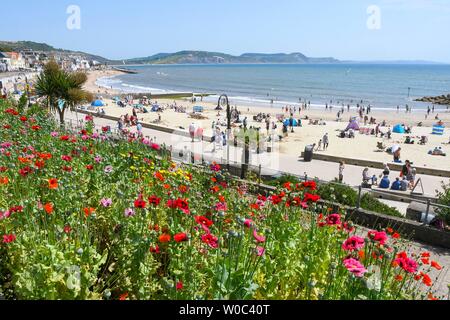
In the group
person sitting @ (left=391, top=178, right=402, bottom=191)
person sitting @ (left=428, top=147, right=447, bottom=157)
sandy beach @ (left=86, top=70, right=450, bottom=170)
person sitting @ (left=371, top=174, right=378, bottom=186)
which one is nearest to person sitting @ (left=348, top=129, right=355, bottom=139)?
sandy beach @ (left=86, top=70, right=450, bottom=170)

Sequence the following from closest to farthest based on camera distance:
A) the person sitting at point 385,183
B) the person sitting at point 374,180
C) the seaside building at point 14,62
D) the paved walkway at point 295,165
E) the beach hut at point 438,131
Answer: the person sitting at point 385,183
the person sitting at point 374,180
the paved walkway at point 295,165
the beach hut at point 438,131
the seaside building at point 14,62

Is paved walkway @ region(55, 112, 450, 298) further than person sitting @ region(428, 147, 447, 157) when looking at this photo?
No

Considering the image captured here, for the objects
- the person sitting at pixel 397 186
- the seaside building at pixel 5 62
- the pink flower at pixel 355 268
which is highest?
the seaside building at pixel 5 62

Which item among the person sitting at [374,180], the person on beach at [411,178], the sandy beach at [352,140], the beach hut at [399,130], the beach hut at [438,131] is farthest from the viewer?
the beach hut at [399,130]

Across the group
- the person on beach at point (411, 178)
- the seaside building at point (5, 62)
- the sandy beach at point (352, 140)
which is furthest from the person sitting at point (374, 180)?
the seaside building at point (5, 62)

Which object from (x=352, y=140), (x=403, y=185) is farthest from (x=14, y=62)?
(x=403, y=185)

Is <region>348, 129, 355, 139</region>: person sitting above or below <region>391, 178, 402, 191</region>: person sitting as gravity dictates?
above

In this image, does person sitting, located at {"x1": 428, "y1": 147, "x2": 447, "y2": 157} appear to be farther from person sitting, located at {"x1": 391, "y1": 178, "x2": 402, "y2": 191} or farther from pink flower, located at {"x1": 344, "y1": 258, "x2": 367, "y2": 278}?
pink flower, located at {"x1": 344, "y1": 258, "x2": 367, "y2": 278}

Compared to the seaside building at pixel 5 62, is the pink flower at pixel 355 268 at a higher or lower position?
lower

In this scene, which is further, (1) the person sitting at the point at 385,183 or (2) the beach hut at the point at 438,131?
(2) the beach hut at the point at 438,131

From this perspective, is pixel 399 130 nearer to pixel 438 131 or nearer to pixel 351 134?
pixel 438 131

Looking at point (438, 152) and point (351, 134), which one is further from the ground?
point (351, 134)

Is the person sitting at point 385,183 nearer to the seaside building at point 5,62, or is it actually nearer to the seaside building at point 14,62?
the seaside building at point 5,62
